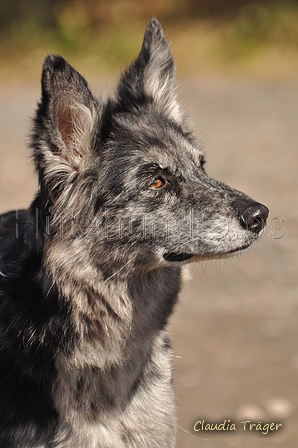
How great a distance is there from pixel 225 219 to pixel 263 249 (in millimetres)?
4159

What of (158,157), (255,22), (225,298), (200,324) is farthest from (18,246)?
(255,22)

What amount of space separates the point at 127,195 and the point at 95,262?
1.35 ft

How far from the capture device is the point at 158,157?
126 inches

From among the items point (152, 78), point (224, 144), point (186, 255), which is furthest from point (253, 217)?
point (224, 144)

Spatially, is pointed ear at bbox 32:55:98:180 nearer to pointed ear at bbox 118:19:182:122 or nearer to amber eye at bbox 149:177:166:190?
amber eye at bbox 149:177:166:190

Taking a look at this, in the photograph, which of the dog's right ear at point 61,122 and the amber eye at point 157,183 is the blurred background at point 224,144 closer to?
the dog's right ear at point 61,122

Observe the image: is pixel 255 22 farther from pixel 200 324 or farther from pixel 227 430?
pixel 227 430

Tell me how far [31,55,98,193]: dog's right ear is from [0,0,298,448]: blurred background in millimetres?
181

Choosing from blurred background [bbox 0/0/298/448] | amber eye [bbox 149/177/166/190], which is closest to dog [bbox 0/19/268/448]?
amber eye [bbox 149/177/166/190]

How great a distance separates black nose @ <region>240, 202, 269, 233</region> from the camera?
9.96 ft

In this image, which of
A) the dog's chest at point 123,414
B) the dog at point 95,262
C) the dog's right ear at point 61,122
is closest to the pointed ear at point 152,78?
the dog at point 95,262

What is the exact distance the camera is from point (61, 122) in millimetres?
3070

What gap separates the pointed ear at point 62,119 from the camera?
2807mm

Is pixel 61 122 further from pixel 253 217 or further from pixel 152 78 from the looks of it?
pixel 253 217
